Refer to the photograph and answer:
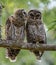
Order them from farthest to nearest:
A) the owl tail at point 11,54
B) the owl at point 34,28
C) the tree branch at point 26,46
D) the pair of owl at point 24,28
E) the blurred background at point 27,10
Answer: the blurred background at point 27,10, the owl at point 34,28, the pair of owl at point 24,28, the owl tail at point 11,54, the tree branch at point 26,46

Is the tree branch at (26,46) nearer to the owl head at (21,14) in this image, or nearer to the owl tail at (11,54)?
the owl tail at (11,54)

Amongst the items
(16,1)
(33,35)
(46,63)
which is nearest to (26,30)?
(33,35)

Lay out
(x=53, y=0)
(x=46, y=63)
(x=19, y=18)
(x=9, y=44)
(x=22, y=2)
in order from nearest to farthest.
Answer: (x=9, y=44) → (x=19, y=18) → (x=22, y=2) → (x=53, y=0) → (x=46, y=63)

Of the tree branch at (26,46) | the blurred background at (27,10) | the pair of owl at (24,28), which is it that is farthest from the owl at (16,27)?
the blurred background at (27,10)

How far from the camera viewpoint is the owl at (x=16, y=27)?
22.1 ft

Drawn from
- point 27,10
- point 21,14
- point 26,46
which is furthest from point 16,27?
point 27,10

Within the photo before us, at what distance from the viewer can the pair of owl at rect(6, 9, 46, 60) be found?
6.77 m

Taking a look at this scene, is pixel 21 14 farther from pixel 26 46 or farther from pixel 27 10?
pixel 27 10

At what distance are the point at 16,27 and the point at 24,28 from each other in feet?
0.40

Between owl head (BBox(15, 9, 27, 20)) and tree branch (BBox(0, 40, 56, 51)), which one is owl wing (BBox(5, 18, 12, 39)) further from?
tree branch (BBox(0, 40, 56, 51))

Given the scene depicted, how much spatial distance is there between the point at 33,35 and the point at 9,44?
109 centimetres

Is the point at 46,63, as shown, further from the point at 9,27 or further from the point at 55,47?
the point at 55,47

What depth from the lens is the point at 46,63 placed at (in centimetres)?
1362

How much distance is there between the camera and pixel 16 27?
6867 mm
